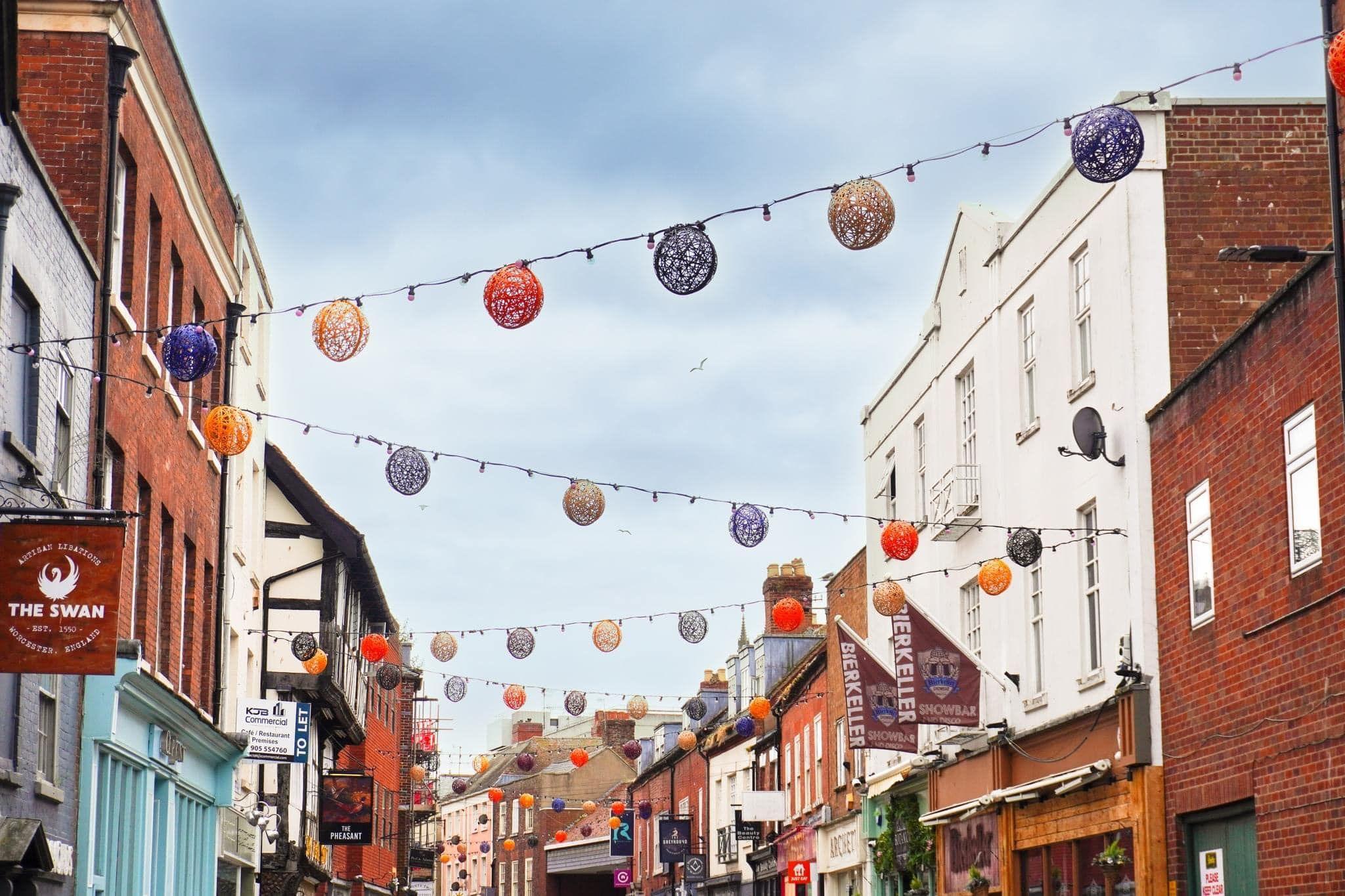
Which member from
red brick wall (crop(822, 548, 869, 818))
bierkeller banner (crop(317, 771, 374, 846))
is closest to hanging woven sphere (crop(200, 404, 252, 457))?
red brick wall (crop(822, 548, 869, 818))

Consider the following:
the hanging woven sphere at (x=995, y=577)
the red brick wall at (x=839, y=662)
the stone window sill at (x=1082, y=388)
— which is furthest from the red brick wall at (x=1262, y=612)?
the red brick wall at (x=839, y=662)

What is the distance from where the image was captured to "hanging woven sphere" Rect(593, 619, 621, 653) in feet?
85.4

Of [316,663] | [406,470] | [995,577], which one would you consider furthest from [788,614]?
[316,663]

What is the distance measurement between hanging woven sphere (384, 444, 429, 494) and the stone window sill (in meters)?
7.65

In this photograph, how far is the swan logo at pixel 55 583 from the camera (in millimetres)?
11383

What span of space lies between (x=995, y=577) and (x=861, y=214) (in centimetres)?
878

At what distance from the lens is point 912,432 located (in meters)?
28.7

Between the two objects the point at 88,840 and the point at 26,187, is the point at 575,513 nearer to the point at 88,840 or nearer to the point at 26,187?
the point at 88,840

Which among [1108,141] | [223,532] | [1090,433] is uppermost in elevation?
[1108,141]

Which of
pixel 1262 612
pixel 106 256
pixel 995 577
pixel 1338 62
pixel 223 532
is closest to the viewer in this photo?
pixel 1338 62

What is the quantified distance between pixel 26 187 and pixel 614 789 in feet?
218

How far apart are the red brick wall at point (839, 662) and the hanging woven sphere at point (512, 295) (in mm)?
18594

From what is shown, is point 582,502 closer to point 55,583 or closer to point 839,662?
point 55,583

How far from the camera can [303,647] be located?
1126 inches
